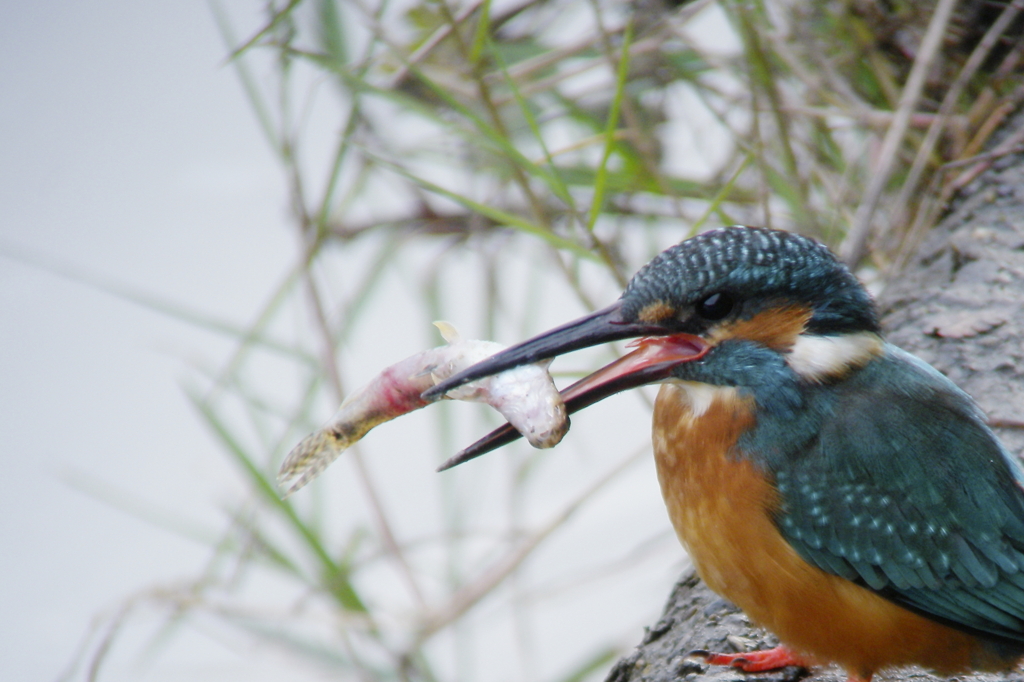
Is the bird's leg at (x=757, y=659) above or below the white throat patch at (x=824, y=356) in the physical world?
below

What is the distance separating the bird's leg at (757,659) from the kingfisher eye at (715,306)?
1.72 feet

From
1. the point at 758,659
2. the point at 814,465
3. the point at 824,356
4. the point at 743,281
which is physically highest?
the point at 743,281

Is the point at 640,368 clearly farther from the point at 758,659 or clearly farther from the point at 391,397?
the point at 758,659

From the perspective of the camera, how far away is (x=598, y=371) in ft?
5.01

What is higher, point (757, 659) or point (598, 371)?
point (598, 371)

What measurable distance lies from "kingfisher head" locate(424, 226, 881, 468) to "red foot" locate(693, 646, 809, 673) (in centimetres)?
42

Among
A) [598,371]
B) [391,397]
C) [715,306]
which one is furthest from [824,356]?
[391,397]

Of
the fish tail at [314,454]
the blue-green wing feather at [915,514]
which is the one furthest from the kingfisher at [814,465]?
the fish tail at [314,454]

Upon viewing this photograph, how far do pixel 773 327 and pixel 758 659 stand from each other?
1.73 feet

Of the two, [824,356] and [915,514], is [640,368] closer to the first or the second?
[824,356]

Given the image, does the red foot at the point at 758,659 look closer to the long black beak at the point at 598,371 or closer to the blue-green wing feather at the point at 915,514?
the blue-green wing feather at the point at 915,514

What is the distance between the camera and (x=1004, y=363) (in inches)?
73.5

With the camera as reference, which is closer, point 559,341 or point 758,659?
point 559,341

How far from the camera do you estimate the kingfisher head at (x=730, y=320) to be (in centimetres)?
151
